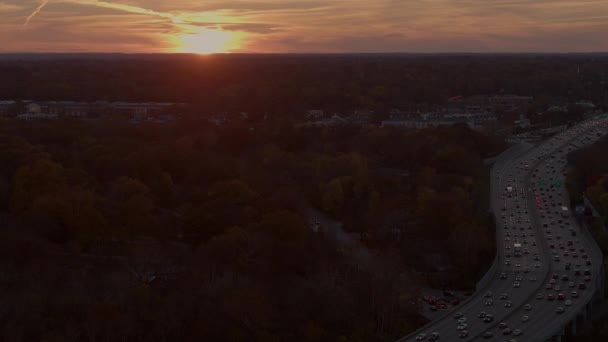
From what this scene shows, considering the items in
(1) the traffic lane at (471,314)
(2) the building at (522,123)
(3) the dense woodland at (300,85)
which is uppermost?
(3) the dense woodland at (300,85)

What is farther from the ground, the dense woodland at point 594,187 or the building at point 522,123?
the dense woodland at point 594,187

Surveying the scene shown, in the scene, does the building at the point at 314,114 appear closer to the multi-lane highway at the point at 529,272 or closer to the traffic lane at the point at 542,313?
the multi-lane highway at the point at 529,272

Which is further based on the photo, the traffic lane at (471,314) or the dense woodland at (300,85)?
the dense woodland at (300,85)

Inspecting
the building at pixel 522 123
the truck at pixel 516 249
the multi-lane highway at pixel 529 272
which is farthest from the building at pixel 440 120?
the truck at pixel 516 249

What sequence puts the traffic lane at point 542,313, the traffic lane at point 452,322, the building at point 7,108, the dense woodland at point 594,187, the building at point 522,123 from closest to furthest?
the traffic lane at point 452,322 → the traffic lane at point 542,313 → the dense woodland at point 594,187 → the building at point 7,108 → the building at point 522,123

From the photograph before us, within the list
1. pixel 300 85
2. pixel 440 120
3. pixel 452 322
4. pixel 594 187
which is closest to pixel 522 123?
pixel 440 120

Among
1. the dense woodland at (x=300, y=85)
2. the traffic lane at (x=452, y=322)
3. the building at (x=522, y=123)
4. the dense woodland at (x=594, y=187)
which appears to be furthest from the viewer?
the dense woodland at (x=300, y=85)

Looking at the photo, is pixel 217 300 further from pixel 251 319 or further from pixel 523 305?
pixel 523 305
